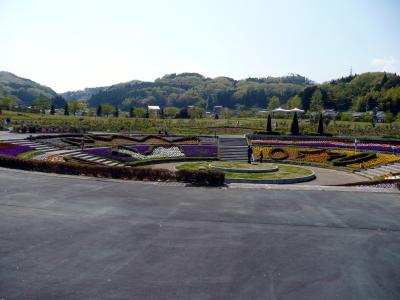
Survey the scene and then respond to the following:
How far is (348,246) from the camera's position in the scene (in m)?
10.9

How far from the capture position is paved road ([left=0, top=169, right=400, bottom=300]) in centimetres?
801

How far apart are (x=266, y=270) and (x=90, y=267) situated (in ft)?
14.4

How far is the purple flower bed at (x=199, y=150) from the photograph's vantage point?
3928 cm

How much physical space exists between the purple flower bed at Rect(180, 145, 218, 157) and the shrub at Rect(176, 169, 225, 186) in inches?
757

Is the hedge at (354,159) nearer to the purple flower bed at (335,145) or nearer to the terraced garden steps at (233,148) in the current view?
the purple flower bed at (335,145)

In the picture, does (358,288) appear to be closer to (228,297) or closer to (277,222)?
(228,297)

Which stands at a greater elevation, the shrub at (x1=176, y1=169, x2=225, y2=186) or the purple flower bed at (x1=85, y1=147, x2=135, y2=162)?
the shrub at (x1=176, y1=169, x2=225, y2=186)

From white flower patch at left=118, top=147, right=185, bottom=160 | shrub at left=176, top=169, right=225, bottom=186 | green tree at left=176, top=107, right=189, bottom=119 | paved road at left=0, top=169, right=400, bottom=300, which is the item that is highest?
green tree at left=176, top=107, right=189, bottom=119

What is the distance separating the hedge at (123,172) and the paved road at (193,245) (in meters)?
2.36

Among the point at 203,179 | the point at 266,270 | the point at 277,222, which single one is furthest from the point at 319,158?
the point at 266,270

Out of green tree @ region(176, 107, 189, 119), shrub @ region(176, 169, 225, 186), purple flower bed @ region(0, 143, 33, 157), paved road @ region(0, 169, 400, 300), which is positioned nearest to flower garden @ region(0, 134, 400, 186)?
purple flower bed @ region(0, 143, 33, 157)

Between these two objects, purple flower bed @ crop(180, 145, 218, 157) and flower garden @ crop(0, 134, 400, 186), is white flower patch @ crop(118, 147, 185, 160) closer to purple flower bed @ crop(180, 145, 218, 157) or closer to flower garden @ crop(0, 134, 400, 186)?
flower garden @ crop(0, 134, 400, 186)

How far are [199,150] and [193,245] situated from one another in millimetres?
29876

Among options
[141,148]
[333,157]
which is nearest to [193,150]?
[141,148]
